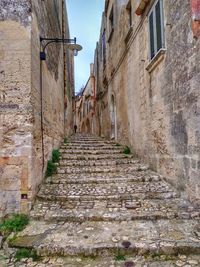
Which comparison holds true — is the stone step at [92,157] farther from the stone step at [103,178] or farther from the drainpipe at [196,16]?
the drainpipe at [196,16]

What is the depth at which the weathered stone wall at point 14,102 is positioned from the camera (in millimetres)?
3555

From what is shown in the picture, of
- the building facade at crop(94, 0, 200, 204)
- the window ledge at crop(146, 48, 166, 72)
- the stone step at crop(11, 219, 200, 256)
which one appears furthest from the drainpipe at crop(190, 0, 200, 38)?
the stone step at crop(11, 219, 200, 256)

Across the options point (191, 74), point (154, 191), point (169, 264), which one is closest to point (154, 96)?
point (191, 74)

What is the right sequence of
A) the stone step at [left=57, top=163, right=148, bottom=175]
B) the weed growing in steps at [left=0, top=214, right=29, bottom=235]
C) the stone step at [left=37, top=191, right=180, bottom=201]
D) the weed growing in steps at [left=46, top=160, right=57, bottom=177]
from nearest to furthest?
the weed growing in steps at [left=0, top=214, right=29, bottom=235]
the stone step at [left=37, top=191, right=180, bottom=201]
the weed growing in steps at [left=46, top=160, right=57, bottom=177]
the stone step at [left=57, top=163, right=148, bottom=175]

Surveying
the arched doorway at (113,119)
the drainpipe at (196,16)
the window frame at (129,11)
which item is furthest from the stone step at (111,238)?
the arched doorway at (113,119)

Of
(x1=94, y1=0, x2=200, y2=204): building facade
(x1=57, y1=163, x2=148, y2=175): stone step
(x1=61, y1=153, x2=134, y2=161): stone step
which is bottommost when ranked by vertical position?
(x1=57, y1=163, x2=148, y2=175): stone step

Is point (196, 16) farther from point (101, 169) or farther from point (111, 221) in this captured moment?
point (101, 169)

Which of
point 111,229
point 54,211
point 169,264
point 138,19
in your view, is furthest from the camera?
point 138,19

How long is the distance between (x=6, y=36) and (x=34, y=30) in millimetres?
505

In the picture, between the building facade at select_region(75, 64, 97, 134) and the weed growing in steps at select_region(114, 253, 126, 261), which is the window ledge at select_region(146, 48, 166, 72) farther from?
the building facade at select_region(75, 64, 97, 134)

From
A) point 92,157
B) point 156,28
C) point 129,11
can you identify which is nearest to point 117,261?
point 92,157

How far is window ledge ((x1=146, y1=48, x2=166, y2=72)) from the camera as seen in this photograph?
437 centimetres

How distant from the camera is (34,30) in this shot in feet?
12.8

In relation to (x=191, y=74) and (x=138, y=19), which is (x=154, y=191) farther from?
(x=138, y=19)
